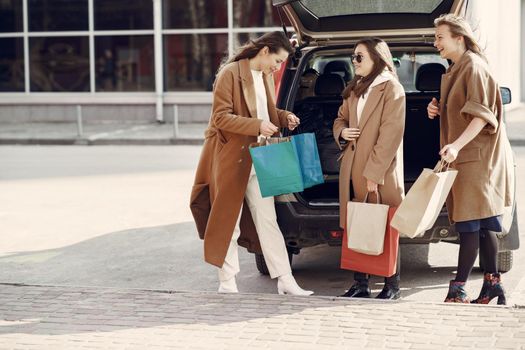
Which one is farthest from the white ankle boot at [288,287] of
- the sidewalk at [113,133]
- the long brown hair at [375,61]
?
the sidewalk at [113,133]

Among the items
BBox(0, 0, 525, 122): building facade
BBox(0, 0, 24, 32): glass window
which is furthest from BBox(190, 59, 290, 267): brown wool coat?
BBox(0, 0, 24, 32): glass window

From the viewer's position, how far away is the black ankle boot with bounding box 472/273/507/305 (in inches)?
271

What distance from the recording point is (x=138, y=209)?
1182 centimetres

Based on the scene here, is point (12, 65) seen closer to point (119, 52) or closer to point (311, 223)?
point (119, 52)

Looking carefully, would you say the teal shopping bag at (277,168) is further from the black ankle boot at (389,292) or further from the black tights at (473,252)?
the black tights at (473,252)

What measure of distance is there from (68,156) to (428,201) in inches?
510

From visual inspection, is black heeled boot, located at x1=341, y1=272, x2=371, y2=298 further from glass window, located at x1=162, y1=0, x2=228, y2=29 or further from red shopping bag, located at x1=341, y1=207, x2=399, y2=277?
glass window, located at x1=162, y1=0, x2=228, y2=29

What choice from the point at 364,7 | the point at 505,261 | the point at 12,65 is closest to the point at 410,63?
the point at 364,7

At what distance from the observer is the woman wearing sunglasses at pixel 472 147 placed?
21.7 ft

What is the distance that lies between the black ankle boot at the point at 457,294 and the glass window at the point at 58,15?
20349mm

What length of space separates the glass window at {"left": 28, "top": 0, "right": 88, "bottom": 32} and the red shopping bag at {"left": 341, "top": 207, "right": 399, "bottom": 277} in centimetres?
1999

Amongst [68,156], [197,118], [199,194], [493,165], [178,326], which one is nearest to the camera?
[178,326]

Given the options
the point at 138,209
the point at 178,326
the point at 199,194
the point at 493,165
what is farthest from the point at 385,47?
the point at 138,209

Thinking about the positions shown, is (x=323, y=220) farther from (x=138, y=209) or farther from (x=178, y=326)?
(x=138, y=209)
